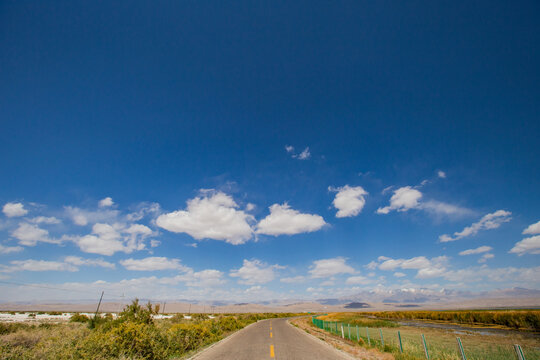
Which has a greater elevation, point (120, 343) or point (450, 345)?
point (120, 343)

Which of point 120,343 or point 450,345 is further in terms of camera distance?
Result: point 450,345

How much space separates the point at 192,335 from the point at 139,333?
19.8ft

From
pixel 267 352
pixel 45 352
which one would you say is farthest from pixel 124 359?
pixel 267 352

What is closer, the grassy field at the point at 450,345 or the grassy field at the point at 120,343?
the grassy field at the point at 120,343

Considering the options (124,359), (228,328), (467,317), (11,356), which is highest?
(11,356)

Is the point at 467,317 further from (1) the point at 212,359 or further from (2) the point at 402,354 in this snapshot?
(1) the point at 212,359

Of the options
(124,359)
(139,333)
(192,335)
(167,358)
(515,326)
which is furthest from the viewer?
(515,326)

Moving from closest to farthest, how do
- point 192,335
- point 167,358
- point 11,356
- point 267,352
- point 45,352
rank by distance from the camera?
point 11,356 < point 45,352 < point 167,358 < point 267,352 < point 192,335

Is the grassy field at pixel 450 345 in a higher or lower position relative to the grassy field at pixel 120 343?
lower

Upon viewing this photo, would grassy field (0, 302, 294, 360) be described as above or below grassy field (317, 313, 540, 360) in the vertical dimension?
above

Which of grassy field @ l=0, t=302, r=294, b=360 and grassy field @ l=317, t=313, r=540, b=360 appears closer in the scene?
grassy field @ l=0, t=302, r=294, b=360

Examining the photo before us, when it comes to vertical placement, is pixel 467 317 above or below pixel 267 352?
below

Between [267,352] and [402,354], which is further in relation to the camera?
[267,352]

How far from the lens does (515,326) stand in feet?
133
